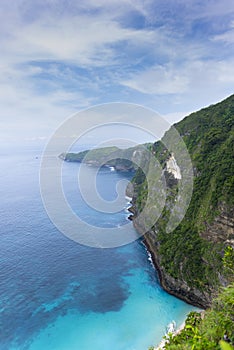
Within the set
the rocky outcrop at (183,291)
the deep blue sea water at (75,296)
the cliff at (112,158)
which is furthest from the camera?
the cliff at (112,158)

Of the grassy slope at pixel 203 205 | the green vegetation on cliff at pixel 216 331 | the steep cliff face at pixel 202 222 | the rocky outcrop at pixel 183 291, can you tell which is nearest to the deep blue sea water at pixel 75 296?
the rocky outcrop at pixel 183 291

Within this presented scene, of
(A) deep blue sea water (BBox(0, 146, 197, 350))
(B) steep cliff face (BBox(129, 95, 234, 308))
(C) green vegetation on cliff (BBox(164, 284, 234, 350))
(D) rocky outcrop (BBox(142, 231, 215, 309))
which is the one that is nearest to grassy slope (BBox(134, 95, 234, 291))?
(B) steep cliff face (BBox(129, 95, 234, 308))

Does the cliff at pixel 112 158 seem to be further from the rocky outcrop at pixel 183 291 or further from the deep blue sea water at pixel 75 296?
the rocky outcrop at pixel 183 291

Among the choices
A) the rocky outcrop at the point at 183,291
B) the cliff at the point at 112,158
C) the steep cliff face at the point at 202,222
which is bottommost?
the rocky outcrop at the point at 183,291

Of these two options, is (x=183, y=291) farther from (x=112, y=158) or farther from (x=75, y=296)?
(x=112, y=158)

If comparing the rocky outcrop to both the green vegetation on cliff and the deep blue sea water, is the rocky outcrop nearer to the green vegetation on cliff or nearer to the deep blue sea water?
the deep blue sea water

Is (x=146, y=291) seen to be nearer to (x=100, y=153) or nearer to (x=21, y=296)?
(x=21, y=296)

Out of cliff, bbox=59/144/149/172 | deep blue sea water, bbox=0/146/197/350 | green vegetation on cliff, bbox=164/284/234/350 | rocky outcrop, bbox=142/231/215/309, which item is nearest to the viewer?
green vegetation on cliff, bbox=164/284/234/350
